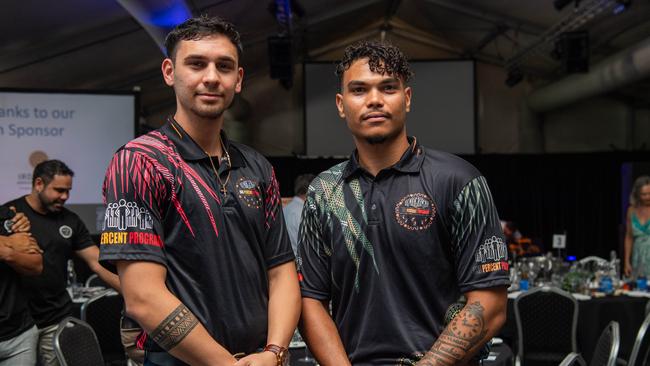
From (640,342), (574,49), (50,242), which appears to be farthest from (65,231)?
(574,49)

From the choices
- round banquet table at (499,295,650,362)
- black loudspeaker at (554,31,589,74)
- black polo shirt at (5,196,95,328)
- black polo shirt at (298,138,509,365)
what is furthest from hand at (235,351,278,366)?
black loudspeaker at (554,31,589,74)

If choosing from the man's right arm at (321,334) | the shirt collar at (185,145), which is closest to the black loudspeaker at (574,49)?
the man's right arm at (321,334)

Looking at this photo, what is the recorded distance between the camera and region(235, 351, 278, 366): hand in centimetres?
152

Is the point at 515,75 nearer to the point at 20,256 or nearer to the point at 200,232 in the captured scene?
the point at 20,256

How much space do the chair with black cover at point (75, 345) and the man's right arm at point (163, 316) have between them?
158 cm

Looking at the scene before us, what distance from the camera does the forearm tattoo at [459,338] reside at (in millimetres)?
1660

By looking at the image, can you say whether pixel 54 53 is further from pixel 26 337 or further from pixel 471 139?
pixel 471 139

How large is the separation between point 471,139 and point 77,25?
7631 mm

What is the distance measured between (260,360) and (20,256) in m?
1.97

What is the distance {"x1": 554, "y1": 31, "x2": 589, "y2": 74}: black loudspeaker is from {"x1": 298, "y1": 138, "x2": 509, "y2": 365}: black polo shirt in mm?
7265

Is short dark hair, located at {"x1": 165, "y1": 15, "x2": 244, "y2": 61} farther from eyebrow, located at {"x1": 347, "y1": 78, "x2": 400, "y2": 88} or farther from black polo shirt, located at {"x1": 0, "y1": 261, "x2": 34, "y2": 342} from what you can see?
black polo shirt, located at {"x1": 0, "y1": 261, "x2": 34, "y2": 342}

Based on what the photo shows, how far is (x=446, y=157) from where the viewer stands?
1815mm

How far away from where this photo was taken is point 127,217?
1.50 meters

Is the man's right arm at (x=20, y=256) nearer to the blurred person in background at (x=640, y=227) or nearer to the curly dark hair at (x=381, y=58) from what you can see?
the curly dark hair at (x=381, y=58)
